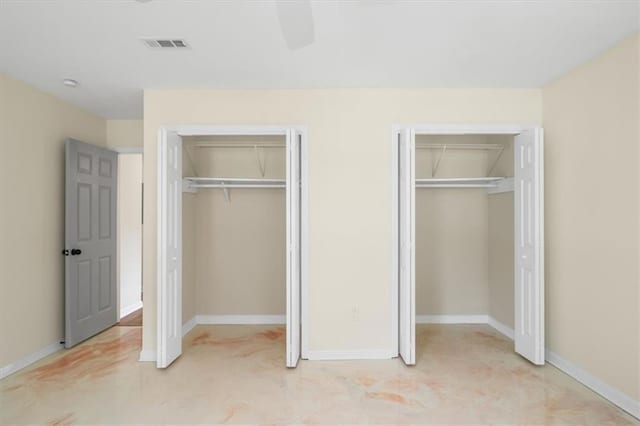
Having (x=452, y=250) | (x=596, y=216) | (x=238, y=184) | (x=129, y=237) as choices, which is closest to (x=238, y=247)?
(x=238, y=184)

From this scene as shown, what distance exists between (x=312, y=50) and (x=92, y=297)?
363cm

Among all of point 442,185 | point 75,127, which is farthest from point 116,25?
point 442,185

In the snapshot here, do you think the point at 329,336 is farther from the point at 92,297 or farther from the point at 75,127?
the point at 75,127

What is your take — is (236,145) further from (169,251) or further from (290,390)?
(290,390)

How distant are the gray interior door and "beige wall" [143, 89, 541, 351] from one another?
951 mm

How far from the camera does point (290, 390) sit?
10.0ft

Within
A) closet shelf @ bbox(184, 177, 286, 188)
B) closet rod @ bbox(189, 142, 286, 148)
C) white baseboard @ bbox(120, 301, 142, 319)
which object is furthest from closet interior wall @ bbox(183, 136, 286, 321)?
white baseboard @ bbox(120, 301, 142, 319)

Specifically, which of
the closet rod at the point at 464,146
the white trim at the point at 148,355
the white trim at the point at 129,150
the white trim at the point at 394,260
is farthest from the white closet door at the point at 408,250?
the white trim at the point at 129,150

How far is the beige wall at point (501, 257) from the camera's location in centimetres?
435

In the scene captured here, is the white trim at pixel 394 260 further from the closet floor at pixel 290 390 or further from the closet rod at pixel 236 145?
the closet rod at pixel 236 145

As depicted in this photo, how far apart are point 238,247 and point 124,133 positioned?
79.3 inches

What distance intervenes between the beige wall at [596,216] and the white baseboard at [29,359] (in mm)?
4773

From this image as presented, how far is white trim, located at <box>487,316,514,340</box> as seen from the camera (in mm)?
4314

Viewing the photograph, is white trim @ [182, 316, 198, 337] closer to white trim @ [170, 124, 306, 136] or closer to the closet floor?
the closet floor
